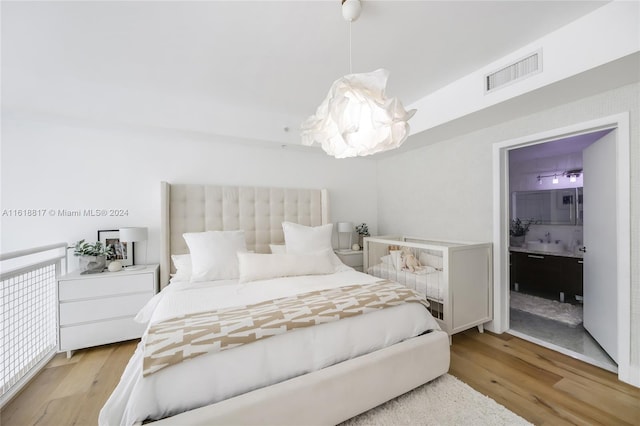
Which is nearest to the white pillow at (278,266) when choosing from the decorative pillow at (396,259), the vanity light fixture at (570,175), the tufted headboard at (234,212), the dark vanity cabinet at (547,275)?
the tufted headboard at (234,212)

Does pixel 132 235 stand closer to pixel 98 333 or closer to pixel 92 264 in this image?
pixel 92 264

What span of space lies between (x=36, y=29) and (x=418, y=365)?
3.45 meters

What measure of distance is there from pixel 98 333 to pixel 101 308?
9.0 inches

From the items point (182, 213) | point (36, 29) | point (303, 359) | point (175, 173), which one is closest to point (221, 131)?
point (175, 173)

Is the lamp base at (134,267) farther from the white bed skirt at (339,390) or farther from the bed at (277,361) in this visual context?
the white bed skirt at (339,390)

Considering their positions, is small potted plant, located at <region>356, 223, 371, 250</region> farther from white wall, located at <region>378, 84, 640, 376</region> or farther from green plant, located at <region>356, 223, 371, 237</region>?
white wall, located at <region>378, 84, 640, 376</region>

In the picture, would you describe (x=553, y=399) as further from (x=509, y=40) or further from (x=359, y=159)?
(x=359, y=159)

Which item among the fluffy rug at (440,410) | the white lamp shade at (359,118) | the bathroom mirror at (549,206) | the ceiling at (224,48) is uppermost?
the ceiling at (224,48)

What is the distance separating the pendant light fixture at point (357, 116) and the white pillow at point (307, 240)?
4.76 feet

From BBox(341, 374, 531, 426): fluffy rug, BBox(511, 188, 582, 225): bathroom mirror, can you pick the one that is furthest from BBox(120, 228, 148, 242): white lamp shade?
BBox(511, 188, 582, 225): bathroom mirror

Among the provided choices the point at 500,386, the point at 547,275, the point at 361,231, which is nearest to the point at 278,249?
the point at 361,231

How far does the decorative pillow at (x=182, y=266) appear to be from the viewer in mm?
2480

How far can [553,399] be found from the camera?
5.61 feet

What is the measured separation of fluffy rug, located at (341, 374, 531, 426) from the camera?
1.52 metres
